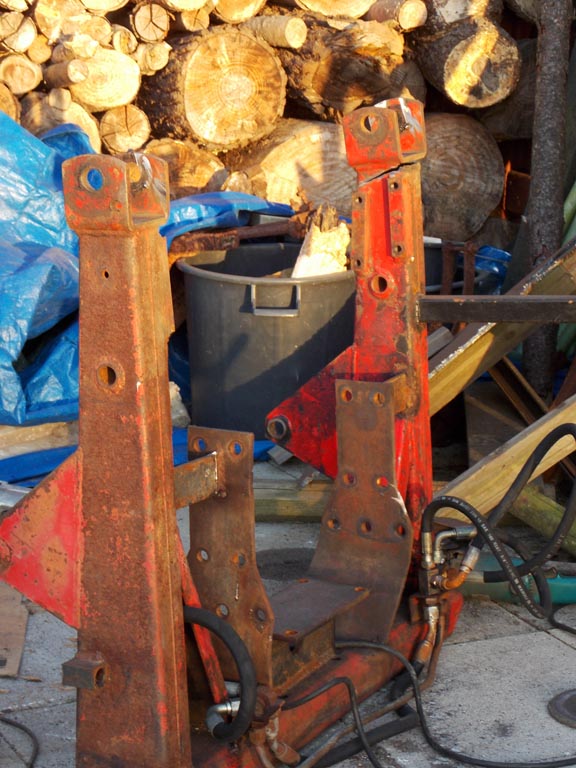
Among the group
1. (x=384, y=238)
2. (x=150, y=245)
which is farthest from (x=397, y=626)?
(x=150, y=245)

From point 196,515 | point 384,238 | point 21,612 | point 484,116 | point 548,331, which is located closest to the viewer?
point 196,515

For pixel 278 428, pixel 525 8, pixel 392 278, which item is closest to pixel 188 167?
pixel 525 8

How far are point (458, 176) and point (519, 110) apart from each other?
19.6 inches

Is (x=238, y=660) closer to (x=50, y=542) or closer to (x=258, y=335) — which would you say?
(x=50, y=542)

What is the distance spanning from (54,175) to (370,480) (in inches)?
109

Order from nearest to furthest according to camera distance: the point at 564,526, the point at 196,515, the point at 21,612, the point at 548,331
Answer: the point at 196,515
the point at 564,526
the point at 21,612
the point at 548,331

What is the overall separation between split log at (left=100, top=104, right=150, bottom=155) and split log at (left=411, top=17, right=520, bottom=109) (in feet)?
5.21

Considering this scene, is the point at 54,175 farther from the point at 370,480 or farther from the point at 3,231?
the point at 370,480

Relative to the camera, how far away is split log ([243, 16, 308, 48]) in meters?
5.54

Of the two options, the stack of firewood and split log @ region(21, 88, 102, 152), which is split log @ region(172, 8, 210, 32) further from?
split log @ region(21, 88, 102, 152)

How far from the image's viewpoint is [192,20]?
214 inches

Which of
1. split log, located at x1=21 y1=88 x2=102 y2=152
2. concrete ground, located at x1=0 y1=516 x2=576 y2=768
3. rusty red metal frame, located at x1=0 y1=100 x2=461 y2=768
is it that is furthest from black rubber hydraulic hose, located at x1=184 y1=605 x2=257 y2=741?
split log, located at x1=21 y1=88 x2=102 y2=152

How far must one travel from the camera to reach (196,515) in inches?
85.6

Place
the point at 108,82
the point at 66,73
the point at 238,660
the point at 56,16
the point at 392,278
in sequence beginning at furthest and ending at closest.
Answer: the point at 108,82
the point at 56,16
the point at 66,73
the point at 392,278
the point at 238,660
